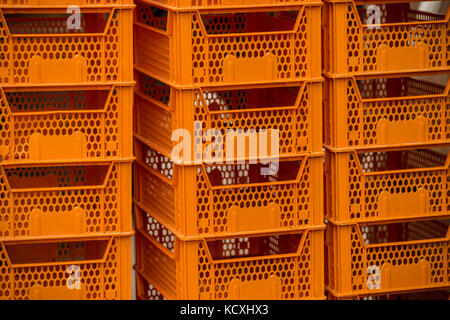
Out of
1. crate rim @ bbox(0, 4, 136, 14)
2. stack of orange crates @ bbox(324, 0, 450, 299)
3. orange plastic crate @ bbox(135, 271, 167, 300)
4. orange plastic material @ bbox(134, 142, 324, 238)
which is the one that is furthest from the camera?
orange plastic crate @ bbox(135, 271, 167, 300)

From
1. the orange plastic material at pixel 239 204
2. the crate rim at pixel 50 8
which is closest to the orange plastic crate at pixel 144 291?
the orange plastic material at pixel 239 204

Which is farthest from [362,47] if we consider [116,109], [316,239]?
[116,109]

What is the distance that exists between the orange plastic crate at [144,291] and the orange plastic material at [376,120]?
1099 millimetres

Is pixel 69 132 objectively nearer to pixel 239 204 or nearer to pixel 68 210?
pixel 68 210

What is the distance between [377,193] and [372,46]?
2.02 ft

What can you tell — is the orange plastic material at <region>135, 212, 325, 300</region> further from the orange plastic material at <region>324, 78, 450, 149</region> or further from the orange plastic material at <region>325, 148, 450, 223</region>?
the orange plastic material at <region>324, 78, 450, 149</region>

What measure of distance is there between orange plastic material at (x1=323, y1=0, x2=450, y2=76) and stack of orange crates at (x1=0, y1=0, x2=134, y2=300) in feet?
2.61

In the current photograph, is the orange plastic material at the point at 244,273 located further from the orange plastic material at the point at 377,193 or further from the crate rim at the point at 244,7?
the crate rim at the point at 244,7

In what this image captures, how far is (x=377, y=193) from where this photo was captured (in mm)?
3627

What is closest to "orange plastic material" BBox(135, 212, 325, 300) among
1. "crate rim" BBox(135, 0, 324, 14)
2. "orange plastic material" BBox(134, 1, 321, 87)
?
"orange plastic material" BBox(134, 1, 321, 87)

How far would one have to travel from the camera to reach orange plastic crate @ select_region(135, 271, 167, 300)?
4.06 metres

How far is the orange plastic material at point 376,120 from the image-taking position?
11.6ft
